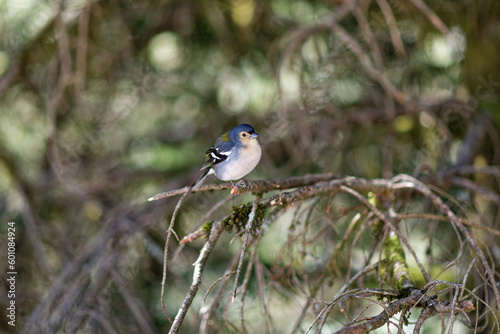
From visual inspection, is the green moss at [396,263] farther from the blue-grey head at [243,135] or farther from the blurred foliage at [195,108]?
the blurred foliage at [195,108]

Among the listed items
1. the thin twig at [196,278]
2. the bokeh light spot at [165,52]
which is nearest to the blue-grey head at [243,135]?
the thin twig at [196,278]

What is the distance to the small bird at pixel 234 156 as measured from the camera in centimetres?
267

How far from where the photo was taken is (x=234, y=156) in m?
2.75

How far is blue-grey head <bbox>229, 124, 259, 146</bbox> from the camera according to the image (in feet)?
9.36

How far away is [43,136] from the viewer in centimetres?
514

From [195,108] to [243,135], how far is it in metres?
2.49

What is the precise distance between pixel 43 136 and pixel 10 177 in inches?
30.8

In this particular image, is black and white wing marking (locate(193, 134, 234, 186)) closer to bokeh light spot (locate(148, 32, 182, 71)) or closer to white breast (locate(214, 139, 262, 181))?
white breast (locate(214, 139, 262, 181))

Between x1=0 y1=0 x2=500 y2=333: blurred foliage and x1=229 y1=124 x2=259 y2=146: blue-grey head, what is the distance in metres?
0.60

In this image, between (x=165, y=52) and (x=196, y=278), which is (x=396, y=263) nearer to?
(x=196, y=278)

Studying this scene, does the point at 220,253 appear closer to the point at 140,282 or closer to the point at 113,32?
the point at 140,282

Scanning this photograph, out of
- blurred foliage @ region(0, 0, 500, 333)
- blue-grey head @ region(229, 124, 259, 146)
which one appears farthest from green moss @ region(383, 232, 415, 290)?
blurred foliage @ region(0, 0, 500, 333)

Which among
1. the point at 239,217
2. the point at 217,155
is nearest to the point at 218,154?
the point at 217,155

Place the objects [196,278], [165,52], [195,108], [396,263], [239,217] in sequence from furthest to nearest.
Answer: [195,108] < [165,52] < [396,263] < [239,217] < [196,278]
